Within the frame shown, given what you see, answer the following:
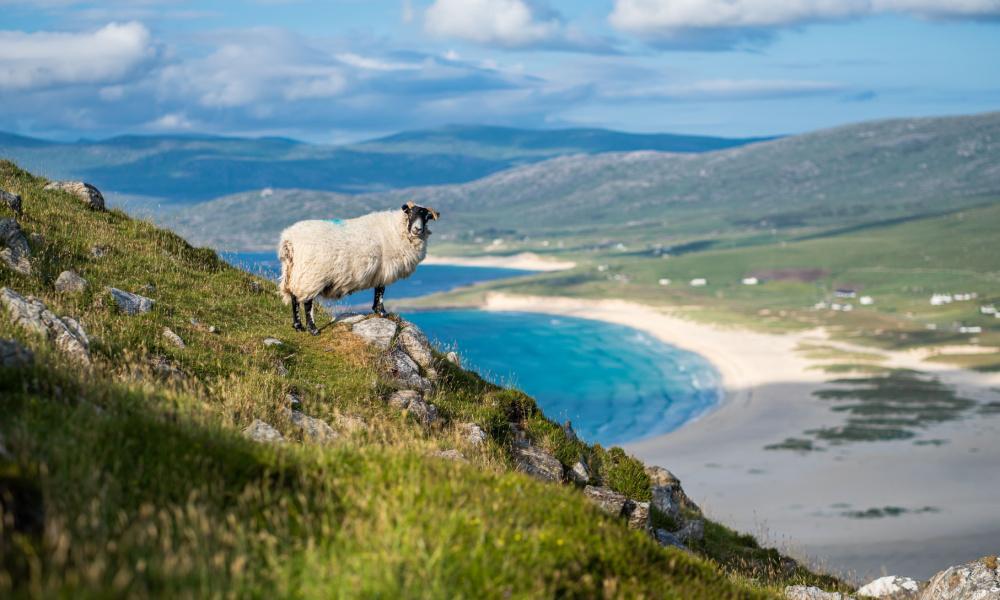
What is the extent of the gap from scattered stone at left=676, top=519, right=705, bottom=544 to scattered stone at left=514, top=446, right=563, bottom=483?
3790 millimetres

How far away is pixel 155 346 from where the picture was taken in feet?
51.2

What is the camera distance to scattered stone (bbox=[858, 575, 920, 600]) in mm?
17688

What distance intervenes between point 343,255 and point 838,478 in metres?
69.0

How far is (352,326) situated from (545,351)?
14405 centimetres

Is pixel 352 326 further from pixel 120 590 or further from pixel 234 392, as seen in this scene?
pixel 120 590

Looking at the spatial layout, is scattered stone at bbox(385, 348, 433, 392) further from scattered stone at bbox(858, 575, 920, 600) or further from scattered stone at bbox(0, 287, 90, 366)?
scattered stone at bbox(858, 575, 920, 600)

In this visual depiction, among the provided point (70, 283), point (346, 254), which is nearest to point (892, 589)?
point (346, 254)

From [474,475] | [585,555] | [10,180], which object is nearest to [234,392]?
[474,475]

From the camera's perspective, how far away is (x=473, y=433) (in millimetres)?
16547

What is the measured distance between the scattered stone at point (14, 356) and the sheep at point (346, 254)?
27.6ft

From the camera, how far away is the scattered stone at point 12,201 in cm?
2002

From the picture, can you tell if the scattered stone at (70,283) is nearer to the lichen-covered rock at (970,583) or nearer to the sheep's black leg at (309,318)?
the sheep's black leg at (309,318)

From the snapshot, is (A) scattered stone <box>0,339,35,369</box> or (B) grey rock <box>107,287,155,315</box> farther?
(B) grey rock <box>107,287,155,315</box>

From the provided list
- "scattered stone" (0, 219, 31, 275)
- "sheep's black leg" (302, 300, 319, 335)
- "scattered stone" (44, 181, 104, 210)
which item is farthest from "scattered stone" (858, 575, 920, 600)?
"scattered stone" (44, 181, 104, 210)
